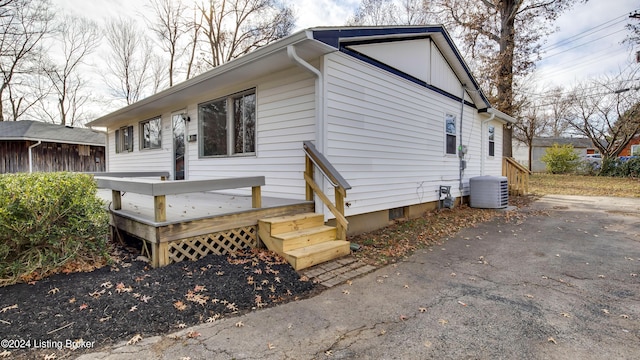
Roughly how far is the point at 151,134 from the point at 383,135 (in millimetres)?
7166

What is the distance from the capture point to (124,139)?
10.9m

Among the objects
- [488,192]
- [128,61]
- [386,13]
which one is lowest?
[488,192]

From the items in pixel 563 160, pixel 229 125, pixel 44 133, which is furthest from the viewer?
pixel 563 160

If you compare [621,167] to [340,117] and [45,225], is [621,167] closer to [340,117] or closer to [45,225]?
[340,117]

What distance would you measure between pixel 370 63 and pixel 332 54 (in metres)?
1.14

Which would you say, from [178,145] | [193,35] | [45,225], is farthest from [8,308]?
[193,35]

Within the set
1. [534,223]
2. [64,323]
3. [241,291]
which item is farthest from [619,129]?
[64,323]

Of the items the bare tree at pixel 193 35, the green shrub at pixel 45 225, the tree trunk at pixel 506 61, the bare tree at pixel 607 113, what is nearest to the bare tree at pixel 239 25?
the bare tree at pixel 193 35

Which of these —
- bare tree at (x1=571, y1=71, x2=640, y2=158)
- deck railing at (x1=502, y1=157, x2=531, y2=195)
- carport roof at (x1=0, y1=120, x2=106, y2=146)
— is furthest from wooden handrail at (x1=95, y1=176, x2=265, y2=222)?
bare tree at (x1=571, y1=71, x2=640, y2=158)

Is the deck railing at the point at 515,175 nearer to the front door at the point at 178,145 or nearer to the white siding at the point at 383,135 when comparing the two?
the white siding at the point at 383,135

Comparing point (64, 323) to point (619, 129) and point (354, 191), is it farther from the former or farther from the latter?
point (619, 129)

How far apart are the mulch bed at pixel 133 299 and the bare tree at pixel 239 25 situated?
54.4 feet

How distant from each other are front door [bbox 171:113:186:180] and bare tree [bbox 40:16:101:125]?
18.8 metres

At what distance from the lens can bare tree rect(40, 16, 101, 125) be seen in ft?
68.4
